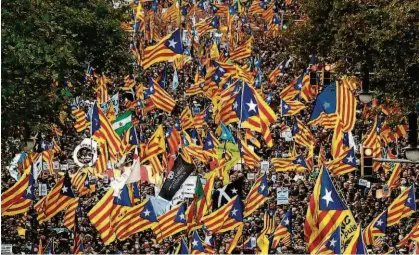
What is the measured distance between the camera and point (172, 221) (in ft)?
81.2

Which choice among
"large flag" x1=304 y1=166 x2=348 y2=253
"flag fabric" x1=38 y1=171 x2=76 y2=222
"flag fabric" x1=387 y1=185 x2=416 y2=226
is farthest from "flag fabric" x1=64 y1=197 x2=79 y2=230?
"flag fabric" x1=387 y1=185 x2=416 y2=226

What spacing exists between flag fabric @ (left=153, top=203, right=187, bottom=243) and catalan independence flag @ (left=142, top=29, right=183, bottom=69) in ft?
38.0

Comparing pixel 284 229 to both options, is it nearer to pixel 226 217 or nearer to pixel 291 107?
pixel 226 217

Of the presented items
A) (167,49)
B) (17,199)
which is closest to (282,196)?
(17,199)

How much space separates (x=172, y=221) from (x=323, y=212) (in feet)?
13.9

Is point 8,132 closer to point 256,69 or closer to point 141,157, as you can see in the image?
point 141,157

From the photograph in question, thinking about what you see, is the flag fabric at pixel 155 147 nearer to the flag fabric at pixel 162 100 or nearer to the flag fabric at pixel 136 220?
the flag fabric at pixel 162 100

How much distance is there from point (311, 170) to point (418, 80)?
3737 mm

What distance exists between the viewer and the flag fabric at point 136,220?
24000 millimetres

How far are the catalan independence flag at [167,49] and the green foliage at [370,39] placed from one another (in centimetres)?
508

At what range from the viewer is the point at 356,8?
38.8 m

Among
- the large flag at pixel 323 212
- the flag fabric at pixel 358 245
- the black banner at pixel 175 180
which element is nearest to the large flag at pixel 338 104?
the black banner at pixel 175 180

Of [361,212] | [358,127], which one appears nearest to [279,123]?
[358,127]

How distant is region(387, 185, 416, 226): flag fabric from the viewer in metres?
26.6
